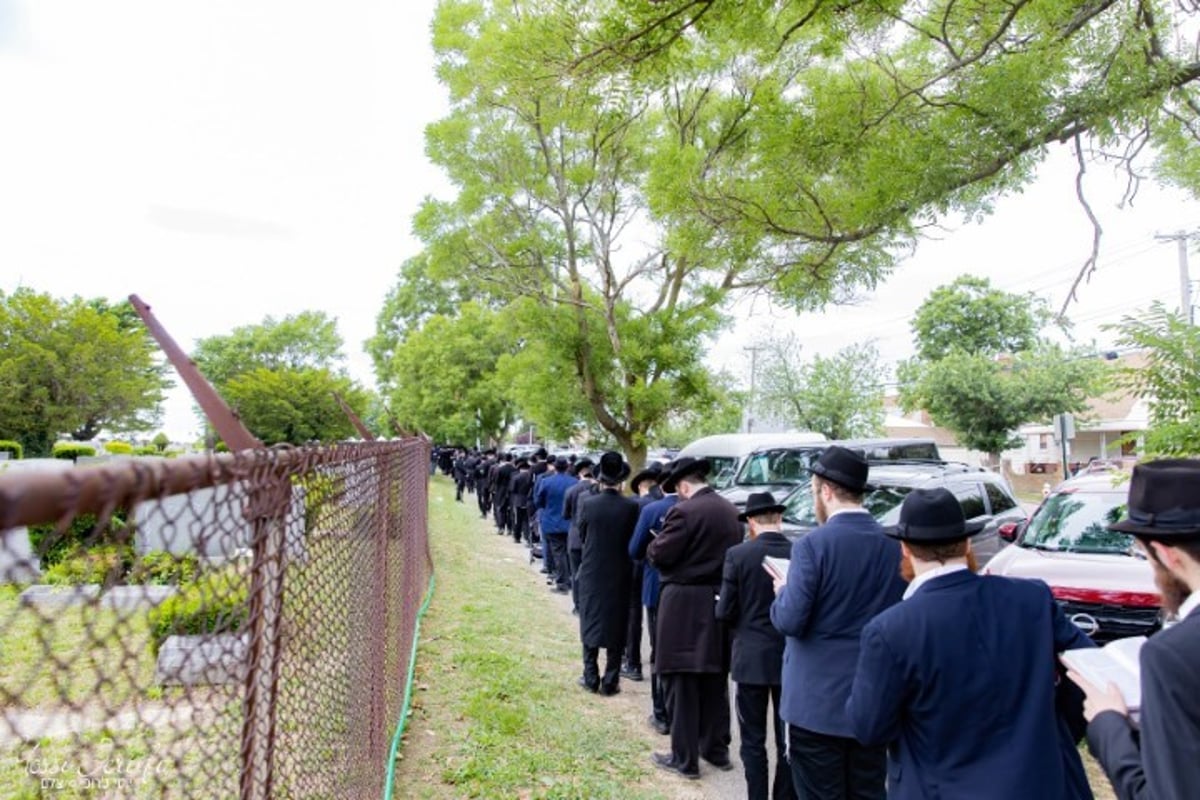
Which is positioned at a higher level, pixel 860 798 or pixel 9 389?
pixel 9 389

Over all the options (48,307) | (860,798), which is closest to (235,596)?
(860,798)

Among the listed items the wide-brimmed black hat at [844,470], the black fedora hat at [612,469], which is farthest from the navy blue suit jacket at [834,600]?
the black fedora hat at [612,469]

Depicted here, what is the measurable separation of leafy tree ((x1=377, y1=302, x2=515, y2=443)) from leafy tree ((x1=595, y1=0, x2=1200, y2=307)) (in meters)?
31.6

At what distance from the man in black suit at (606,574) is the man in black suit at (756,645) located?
242cm

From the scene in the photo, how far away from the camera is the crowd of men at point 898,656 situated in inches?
80.6

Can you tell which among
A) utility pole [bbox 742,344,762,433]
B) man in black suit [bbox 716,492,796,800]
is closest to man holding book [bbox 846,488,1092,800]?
man in black suit [bbox 716,492,796,800]

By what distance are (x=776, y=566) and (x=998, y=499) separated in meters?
7.60

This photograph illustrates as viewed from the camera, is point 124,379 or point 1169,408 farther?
point 124,379

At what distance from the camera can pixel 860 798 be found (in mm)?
3684

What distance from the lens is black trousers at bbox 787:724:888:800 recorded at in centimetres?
367

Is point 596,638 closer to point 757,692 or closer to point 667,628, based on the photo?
point 667,628

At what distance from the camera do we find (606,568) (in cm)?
722

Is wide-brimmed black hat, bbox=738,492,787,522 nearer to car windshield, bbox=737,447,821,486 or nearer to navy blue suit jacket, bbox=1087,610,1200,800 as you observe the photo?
navy blue suit jacket, bbox=1087,610,1200,800

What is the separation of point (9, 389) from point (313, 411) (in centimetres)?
1052
